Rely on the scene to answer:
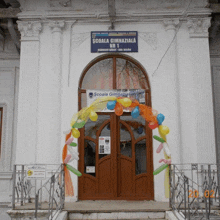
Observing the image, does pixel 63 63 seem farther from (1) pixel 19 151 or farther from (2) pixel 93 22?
(1) pixel 19 151

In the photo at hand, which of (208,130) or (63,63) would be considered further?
(63,63)

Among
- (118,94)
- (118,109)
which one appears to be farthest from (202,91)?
(118,109)

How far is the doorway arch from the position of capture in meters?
7.55

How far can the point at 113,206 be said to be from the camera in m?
6.56

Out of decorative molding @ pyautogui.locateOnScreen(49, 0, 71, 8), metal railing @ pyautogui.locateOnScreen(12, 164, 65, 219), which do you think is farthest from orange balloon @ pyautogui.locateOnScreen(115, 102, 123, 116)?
decorative molding @ pyautogui.locateOnScreen(49, 0, 71, 8)

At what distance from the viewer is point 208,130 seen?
24.5 ft

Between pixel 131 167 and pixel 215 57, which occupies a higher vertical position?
pixel 215 57

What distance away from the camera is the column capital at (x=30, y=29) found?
8.00 metres

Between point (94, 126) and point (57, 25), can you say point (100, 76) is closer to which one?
point (94, 126)

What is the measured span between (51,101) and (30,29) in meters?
2.02

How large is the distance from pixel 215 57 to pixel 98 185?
16.9 ft

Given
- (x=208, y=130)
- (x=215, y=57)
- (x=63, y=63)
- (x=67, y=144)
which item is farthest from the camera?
(x=215, y=57)

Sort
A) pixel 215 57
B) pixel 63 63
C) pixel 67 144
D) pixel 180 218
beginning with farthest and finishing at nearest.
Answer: pixel 215 57, pixel 63 63, pixel 67 144, pixel 180 218

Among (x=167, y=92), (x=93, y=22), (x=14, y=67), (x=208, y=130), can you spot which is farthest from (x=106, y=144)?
(x=14, y=67)
